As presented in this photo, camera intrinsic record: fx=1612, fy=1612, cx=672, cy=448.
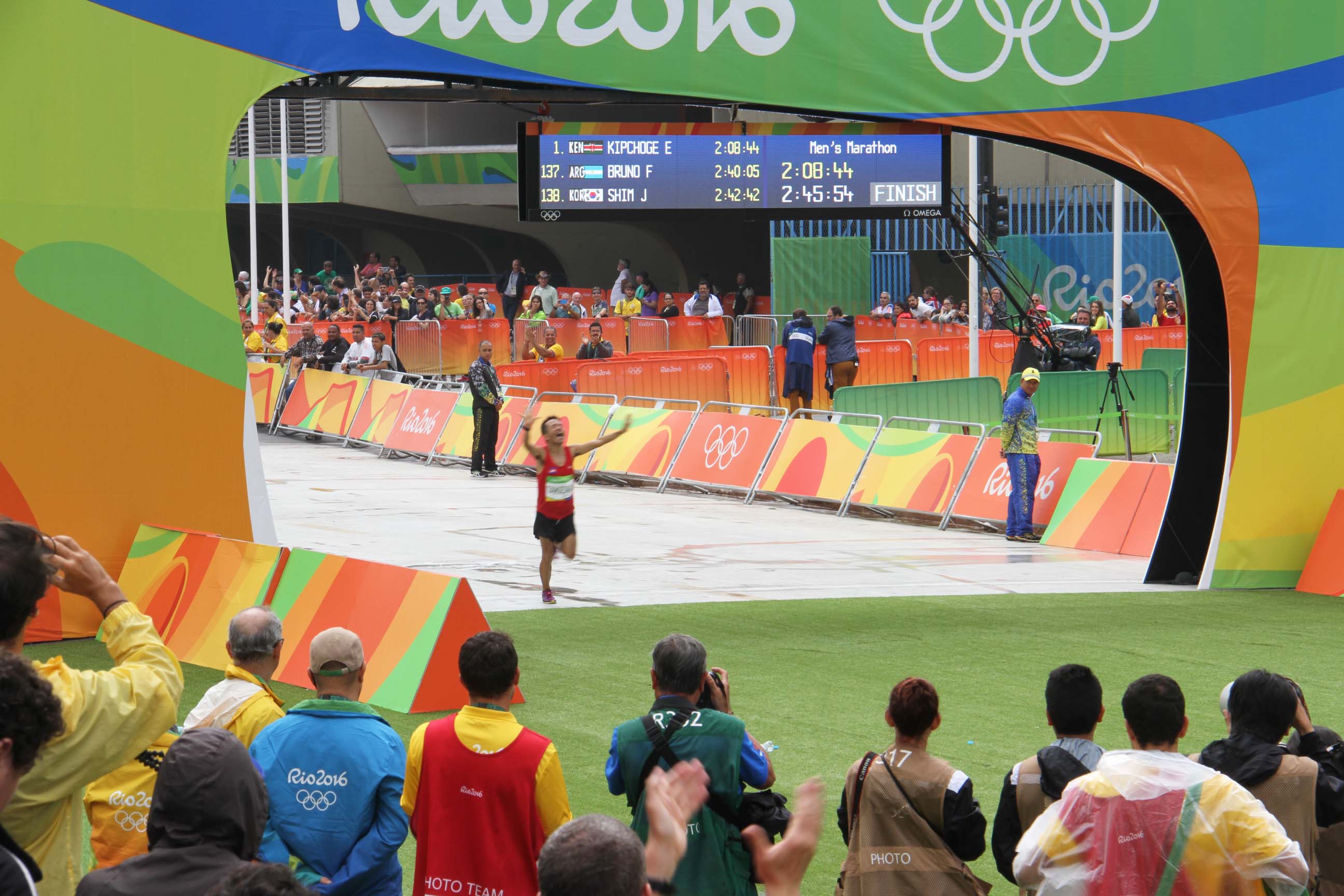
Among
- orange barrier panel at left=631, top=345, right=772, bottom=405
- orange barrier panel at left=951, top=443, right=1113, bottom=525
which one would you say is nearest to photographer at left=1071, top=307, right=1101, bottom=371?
orange barrier panel at left=631, top=345, right=772, bottom=405

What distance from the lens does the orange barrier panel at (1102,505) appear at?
17.9 metres

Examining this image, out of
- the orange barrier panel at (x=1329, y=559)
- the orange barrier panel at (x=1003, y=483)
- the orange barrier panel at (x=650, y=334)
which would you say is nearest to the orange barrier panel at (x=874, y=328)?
the orange barrier panel at (x=650, y=334)

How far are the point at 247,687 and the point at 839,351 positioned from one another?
24707 mm

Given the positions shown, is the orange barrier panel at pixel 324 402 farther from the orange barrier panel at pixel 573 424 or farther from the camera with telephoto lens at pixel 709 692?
the camera with telephoto lens at pixel 709 692

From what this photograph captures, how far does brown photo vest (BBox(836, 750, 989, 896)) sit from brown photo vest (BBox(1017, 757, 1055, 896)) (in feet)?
0.74

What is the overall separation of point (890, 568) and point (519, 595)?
408 cm

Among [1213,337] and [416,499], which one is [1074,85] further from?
[416,499]

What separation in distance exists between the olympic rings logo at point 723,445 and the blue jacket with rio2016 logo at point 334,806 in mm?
17774

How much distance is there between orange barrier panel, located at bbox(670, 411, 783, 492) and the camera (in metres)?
22.5

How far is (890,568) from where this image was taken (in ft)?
54.9

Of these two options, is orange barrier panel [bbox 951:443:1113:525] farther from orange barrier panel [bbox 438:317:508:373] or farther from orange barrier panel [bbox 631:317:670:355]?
orange barrier panel [bbox 438:317:508:373]

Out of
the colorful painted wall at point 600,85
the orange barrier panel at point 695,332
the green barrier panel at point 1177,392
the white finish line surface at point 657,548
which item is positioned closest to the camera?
the colorful painted wall at point 600,85

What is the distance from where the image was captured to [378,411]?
28.3 meters

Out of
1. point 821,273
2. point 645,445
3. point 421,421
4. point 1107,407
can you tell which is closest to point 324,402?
point 421,421
